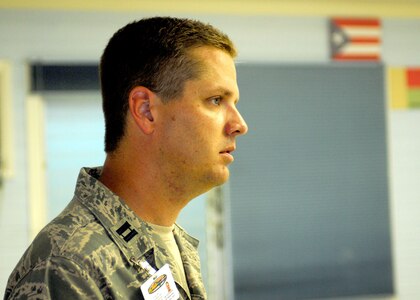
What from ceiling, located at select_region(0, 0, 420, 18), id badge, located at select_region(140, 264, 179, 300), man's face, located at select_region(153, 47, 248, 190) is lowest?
id badge, located at select_region(140, 264, 179, 300)

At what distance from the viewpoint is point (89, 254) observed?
1.03m

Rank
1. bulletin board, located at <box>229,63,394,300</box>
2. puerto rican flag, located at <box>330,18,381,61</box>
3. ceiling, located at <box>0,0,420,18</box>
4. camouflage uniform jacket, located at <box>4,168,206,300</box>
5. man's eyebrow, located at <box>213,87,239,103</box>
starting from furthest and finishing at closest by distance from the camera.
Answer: puerto rican flag, located at <box>330,18,381,61</box> < bulletin board, located at <box>229,63,394,300</box> < ceiling, located at <box>0,0,420,18</box> < man's eyebrow, located at <box>213,87,239,103</box> < camouflage uniform jacket, located at <box>4,168,206,300</box>

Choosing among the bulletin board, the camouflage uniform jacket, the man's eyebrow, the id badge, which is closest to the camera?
the camouflage uniform jacket

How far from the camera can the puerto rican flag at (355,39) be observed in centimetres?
504

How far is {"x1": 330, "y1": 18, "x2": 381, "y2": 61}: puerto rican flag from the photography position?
5043mm

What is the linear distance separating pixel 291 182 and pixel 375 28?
1.46 metres

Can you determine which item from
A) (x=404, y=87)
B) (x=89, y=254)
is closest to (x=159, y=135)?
(x=89, y=254)

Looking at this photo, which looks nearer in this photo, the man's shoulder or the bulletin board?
the man's shoulder

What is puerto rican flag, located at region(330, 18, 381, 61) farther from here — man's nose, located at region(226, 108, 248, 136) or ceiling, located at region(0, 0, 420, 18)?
man's nose, located at region(226, 108, 248, 136)

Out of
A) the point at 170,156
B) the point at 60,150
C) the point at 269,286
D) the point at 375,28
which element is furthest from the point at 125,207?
the point at 375,28

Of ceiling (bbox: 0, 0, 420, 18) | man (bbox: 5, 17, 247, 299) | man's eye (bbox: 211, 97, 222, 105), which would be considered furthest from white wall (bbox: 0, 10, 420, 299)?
man's eye (bbox: 211, 97, 222, 105)

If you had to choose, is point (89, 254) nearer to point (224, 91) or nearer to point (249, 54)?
point (224, 91)

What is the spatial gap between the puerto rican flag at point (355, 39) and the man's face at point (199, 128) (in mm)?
3983

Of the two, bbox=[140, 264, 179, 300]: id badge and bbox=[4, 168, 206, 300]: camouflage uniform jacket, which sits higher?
bbox=[4, 168, 206, 300]: camouflage uniform jacket
